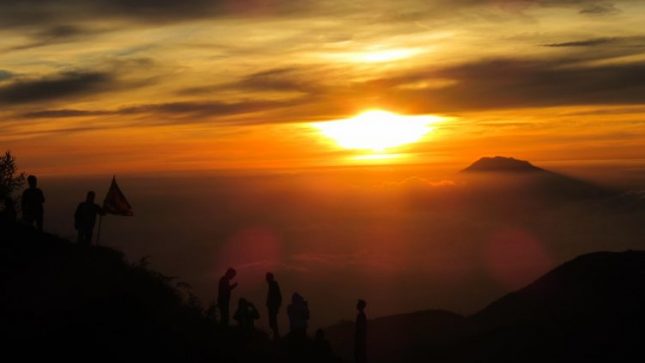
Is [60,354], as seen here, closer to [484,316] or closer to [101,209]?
[101,209]

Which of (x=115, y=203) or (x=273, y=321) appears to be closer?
(x=273, y=321)

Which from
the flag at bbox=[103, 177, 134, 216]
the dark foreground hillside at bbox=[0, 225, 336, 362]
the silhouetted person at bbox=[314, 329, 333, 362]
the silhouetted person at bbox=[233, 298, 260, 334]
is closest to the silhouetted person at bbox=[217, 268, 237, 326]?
the silhouetted person at bbox=[233, 298, 260, 334]

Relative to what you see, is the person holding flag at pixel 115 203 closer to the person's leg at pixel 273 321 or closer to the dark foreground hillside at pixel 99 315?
the dark foreground hillside at pixel 99 315

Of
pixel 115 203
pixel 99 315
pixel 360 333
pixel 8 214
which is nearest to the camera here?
pixel 99 315

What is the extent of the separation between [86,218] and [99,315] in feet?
19.1

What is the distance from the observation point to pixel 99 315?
18219 millimetres

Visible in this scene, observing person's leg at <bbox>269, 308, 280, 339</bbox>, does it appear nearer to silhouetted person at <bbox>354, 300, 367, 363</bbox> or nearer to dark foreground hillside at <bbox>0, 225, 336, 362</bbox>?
dark foreground hillside at <bbox>0, 225, 336, 362</bbox>

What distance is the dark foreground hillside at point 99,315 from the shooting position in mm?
17078

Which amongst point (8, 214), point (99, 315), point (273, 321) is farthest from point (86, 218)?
point (273, 321)

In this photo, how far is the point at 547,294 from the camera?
51.6 meters

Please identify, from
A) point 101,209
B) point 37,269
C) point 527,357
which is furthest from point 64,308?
point 527,357

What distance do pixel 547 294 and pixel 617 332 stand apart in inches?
480

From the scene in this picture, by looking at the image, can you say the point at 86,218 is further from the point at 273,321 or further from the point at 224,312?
the point at 273,321

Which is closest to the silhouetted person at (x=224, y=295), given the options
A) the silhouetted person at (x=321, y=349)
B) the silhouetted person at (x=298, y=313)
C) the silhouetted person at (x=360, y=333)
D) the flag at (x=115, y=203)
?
the silhouetted person at (x=298, y=313)
